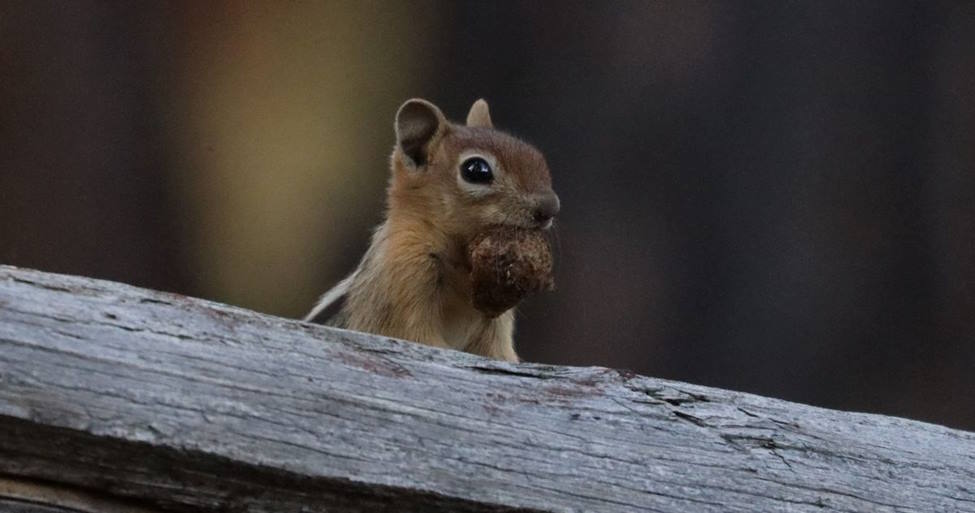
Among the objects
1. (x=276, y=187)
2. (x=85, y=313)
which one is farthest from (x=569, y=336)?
(x=85, y=313)

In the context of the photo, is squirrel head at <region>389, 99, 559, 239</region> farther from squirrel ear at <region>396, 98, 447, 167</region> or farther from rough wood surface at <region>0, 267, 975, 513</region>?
rough wood surface at <region>0, 267, 975, 513</region>

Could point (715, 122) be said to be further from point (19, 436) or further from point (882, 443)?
point (19, 436)

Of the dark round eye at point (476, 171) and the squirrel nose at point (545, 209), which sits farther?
the dark round eye at point (476, 171)

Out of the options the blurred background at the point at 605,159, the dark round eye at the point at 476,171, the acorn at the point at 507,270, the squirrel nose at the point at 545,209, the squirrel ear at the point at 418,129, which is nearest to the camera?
the acorn at the point at 507,270

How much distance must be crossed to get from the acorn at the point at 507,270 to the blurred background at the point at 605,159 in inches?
56.0

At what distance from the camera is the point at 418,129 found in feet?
11.9

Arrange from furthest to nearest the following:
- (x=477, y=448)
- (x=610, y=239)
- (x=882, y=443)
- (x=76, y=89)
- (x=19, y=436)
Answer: (x=610, y=239) → (x=76, y=89) → (x=882, y=443) → (x=477, y=448) → (x=19, y=436)

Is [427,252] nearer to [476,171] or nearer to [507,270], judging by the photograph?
[476,171]

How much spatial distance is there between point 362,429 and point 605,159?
2.63m

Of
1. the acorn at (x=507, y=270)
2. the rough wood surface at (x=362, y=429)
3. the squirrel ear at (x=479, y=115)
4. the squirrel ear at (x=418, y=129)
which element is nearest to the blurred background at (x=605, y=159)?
the squirrel ear at (x=479, y=115)

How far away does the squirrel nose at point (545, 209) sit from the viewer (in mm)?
3316

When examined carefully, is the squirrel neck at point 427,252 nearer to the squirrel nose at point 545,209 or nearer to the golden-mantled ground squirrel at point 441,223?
the golden-mantled ground squirrel at point 441,223

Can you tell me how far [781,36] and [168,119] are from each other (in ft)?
7.20

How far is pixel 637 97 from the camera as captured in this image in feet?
14.7
